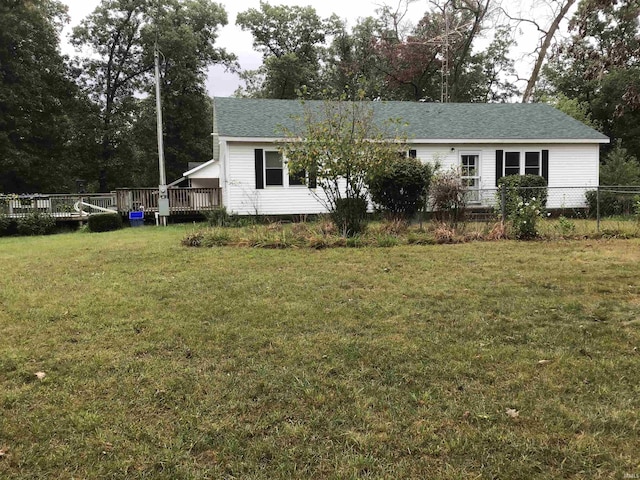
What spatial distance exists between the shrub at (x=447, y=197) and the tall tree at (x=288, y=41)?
70.5ft

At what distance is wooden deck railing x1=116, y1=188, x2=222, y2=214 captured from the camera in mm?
16109

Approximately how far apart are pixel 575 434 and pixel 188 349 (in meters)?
2.83

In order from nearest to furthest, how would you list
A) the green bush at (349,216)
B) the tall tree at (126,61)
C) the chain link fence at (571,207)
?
the green bush at (349,216) → the chain link fence at (571,207) → the tall tree at (126,61)

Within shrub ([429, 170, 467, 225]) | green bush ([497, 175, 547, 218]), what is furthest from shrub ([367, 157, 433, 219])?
green bush ([497, 175, 547, 218])

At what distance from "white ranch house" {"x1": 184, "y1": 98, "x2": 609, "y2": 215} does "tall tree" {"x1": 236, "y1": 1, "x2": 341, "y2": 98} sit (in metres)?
15.2

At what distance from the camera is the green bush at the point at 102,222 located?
14.4 metres

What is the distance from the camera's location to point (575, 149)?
16.9 meters

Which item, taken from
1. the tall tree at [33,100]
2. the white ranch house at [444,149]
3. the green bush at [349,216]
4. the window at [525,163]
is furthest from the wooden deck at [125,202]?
the tall tree at [33,100]

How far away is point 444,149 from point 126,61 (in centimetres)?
2442

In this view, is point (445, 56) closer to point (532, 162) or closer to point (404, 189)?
point (532, 162)

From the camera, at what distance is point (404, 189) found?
12273mm

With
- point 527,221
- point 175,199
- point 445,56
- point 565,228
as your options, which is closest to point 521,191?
point 565,228

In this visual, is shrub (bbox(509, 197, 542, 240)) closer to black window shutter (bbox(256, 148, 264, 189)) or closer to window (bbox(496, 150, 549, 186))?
window (bbox(496, 150, 549, 186))

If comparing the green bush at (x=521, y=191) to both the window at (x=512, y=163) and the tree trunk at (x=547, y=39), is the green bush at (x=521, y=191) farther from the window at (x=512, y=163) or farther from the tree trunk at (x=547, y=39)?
the tree trunk at (x=547, y=39)
